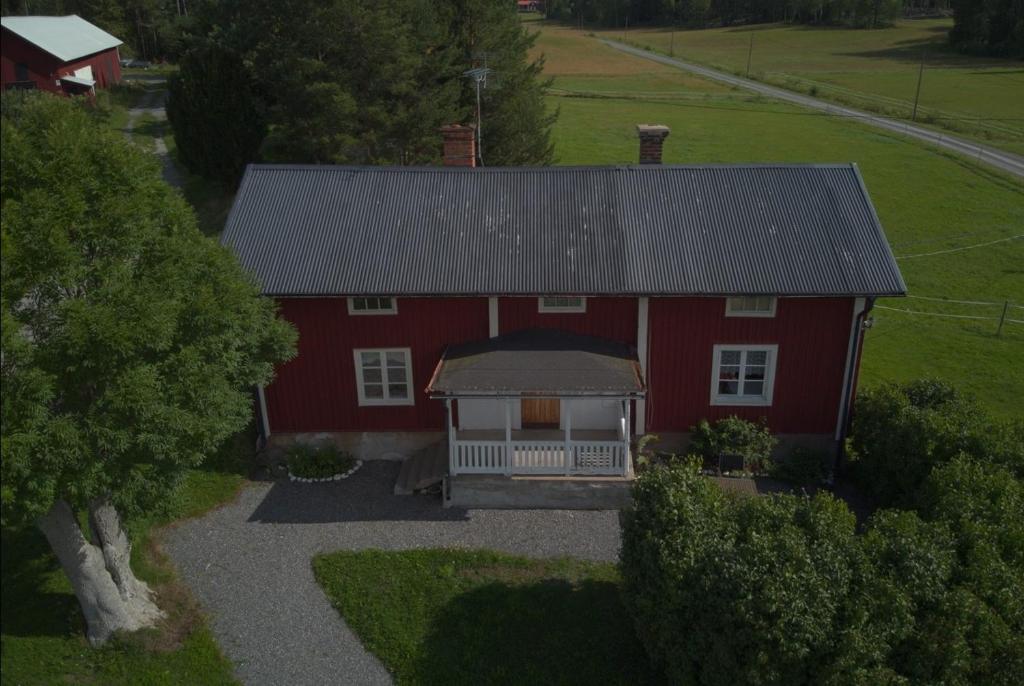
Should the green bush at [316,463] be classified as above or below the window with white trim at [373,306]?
below

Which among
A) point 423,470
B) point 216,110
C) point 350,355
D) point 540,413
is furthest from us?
point 216,110

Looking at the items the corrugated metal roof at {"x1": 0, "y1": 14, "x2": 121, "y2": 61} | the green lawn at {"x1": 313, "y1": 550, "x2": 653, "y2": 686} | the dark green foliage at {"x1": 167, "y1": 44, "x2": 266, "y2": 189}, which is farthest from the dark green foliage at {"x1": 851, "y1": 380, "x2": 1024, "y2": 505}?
the dark green foliage at {"x1": 167, "y1": 44, "x2": 266, "y2": 189}

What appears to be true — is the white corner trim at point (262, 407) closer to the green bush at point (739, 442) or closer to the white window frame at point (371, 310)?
the white window frame at point (371, 310)

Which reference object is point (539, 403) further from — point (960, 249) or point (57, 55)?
point (57, 55)

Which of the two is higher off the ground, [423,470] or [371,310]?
[371,310]

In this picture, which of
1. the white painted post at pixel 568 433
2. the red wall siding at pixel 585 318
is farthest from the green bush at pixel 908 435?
the white painted post at pixel 568 433

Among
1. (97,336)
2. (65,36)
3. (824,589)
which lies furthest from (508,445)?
(65,36)

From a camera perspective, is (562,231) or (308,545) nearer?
(308,545)
